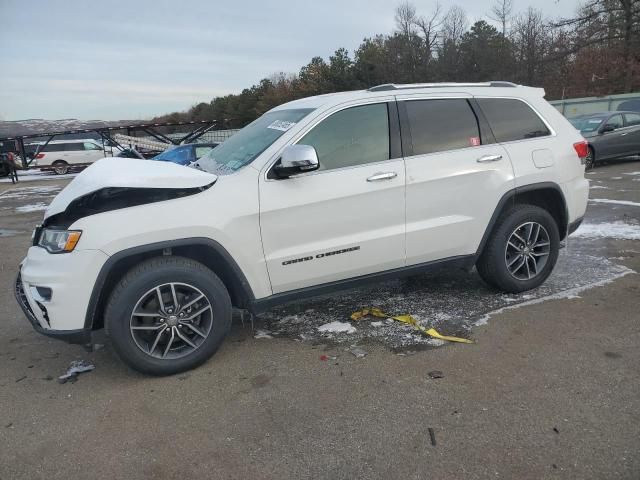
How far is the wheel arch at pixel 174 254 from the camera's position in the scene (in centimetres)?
323

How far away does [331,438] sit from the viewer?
8.86 feet

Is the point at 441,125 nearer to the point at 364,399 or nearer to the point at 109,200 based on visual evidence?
the point at 364,399

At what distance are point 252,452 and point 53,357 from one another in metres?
2.17

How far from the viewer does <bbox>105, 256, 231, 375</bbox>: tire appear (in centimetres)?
325

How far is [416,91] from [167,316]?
2663 mm

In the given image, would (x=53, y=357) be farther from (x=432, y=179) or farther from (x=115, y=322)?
(x=432, y=179)

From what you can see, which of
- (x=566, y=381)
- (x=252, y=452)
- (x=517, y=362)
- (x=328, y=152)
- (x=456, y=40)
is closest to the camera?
(x=252, y=452)

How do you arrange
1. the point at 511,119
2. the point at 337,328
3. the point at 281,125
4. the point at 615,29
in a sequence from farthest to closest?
1. the point at 615,29
2. the point at 511,119
3. the point at 337,328
4. the point at 281,125

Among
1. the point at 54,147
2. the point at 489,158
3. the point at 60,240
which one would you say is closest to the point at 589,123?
the point at 489,158

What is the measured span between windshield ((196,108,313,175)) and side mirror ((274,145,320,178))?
34cm

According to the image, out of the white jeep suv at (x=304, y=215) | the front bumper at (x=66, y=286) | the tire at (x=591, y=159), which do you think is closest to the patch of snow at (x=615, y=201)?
the white jeep suv at (x=304, y=215)

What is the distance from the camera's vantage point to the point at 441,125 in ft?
13.6

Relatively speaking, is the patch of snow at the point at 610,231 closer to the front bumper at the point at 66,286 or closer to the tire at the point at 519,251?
the tire at the point at 519,251

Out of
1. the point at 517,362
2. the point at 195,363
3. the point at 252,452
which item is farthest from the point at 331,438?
the point at 517,362
